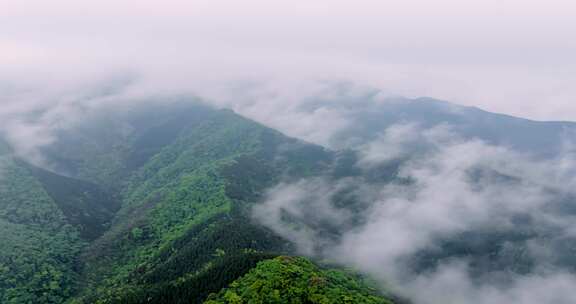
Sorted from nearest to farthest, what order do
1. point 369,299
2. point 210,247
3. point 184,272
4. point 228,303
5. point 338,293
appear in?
point 228,303 → point 338,293 → point 369,299 → point 184,272 → point 210,247

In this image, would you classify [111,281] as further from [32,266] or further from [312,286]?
[312,286]

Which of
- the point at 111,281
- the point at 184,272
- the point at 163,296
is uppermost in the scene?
the point at 163,296

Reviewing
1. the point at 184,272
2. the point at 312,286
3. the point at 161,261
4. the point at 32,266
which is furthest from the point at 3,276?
the point at 312,286

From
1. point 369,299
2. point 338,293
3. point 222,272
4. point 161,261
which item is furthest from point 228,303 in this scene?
point 161,261

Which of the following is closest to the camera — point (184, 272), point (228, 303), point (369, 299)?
point (228, 303)

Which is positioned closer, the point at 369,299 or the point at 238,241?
the point at 369,299

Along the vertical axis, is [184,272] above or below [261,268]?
below

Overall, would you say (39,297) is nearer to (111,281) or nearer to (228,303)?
(111,281)
